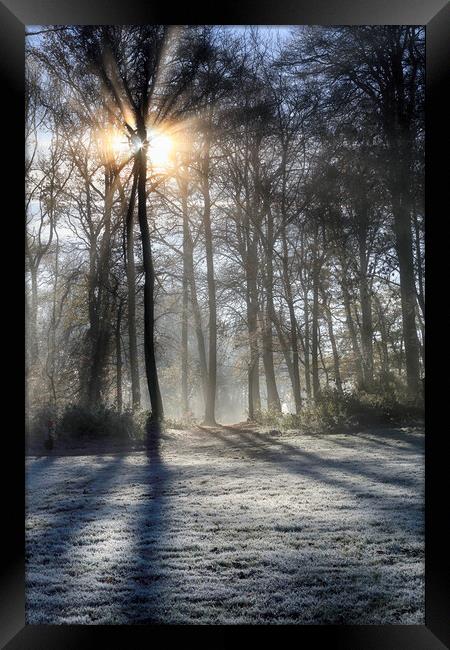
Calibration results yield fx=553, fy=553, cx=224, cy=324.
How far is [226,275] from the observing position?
311cm

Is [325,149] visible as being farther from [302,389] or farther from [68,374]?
[68,374]

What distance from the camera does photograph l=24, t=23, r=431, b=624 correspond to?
2951 millimetres

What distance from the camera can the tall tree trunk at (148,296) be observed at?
304cm

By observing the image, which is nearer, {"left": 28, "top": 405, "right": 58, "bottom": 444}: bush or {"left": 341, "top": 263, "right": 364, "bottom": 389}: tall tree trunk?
{"left": 28, "top": 405, "right": 58, "bottom": 444}: bush

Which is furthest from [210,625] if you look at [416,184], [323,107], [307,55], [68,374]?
[307,55]

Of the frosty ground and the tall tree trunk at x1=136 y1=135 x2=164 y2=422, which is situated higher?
the tall tree trunk at x1=136 y1=135 x2=164 y2=422

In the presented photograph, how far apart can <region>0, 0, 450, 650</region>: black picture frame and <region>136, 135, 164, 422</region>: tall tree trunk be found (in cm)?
64

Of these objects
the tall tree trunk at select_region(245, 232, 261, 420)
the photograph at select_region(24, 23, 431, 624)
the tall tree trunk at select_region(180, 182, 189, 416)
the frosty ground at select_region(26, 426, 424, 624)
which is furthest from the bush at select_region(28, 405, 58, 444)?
the tall tree trunk at select_region(245, 232, 261, 420)

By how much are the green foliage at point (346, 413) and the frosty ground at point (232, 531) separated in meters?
0.07

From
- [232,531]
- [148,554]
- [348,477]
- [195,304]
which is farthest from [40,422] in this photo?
[348,477]

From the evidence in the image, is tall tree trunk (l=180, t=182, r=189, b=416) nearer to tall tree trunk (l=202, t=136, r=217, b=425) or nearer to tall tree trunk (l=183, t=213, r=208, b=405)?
tall tree trunk (l=183, t=213, r=208, b=405)

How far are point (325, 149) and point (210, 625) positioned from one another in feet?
8.43
